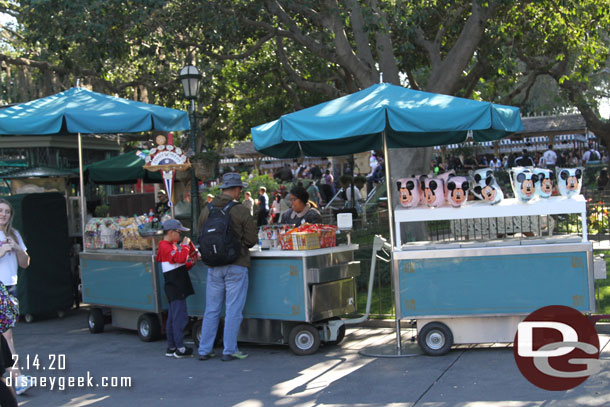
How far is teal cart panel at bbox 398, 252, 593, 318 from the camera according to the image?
24.1 ft

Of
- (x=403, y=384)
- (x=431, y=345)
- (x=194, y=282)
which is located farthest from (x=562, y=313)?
(x=194, y=282)

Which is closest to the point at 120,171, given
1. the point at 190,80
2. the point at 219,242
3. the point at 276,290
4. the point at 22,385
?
the point at 190,80

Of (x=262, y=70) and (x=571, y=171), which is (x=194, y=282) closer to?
(x=571, y=171)

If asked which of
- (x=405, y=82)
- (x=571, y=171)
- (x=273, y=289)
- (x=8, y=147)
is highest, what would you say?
(x=405, y=82)

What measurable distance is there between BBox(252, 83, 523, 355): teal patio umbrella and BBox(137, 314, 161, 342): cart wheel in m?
2.70

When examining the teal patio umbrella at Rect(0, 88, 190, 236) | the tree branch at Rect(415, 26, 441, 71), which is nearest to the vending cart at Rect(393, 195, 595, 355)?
the teal patio umbrella at Rect(0, 88, 190, 236)

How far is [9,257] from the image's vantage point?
6719 millimetres

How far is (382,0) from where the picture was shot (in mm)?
13977

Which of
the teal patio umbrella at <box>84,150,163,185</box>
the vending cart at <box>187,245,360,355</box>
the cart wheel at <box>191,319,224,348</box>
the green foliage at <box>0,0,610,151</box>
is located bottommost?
the cart wheel at <box>191,319,224,348</box>

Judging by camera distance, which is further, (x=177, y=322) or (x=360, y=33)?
(x=360, y=33)

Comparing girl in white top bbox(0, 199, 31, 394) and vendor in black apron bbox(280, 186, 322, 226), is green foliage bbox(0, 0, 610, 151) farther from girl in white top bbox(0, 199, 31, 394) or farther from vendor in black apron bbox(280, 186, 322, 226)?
girl in white top bbox(0, 199, 31, 394)

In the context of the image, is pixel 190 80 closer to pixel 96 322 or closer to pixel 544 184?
pixel 96 322

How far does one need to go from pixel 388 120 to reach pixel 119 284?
4586mm

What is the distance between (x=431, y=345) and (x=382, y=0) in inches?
330
